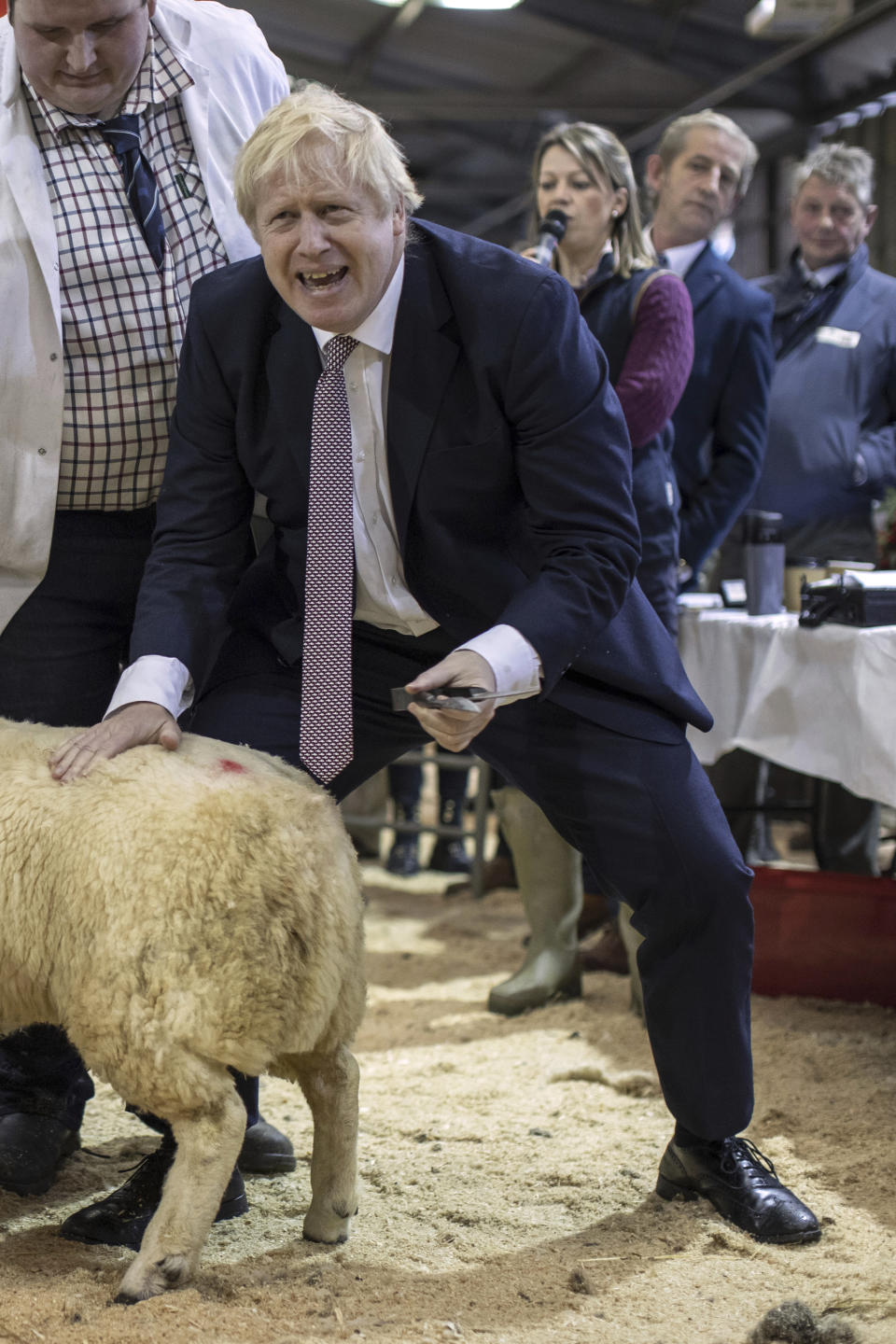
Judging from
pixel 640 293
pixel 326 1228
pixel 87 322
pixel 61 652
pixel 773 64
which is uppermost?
pixel 773 64

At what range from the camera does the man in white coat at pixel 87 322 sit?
2740 millimetres

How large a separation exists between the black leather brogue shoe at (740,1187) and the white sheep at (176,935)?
84 cm

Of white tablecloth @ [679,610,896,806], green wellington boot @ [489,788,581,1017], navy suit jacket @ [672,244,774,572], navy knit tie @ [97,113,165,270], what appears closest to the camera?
navy knit tie @ [97,113,165,270]

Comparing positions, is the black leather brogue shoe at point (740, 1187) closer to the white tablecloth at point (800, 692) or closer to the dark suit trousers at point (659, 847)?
the dark suit trousers at point (659, 847)

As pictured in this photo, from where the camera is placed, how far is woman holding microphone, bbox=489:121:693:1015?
12.7 ft

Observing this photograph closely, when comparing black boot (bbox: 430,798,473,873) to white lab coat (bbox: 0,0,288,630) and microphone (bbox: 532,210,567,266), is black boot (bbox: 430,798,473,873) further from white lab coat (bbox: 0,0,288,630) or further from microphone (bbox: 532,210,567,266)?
white lab coat (bbox: 0,0,288,630)

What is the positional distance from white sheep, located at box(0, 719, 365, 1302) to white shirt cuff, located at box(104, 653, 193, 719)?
6.0 inches

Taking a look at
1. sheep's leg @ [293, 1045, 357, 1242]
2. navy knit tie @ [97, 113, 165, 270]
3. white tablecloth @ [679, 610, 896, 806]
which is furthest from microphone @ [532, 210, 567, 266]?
sheep's leg @ [293, 1045, 357, 1242]

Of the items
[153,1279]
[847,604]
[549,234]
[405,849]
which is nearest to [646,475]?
[847,604]

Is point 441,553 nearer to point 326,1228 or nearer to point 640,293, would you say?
point 326,1228

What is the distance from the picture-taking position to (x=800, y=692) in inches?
154

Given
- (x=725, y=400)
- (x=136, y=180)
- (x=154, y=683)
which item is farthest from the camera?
(x=725, y=400)

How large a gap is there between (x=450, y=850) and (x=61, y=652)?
3906 millimetres

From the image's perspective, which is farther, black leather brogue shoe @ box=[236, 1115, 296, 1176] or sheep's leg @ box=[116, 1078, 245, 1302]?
black leather brogue shoe @ box=[236, 1115, 296, 1176]
